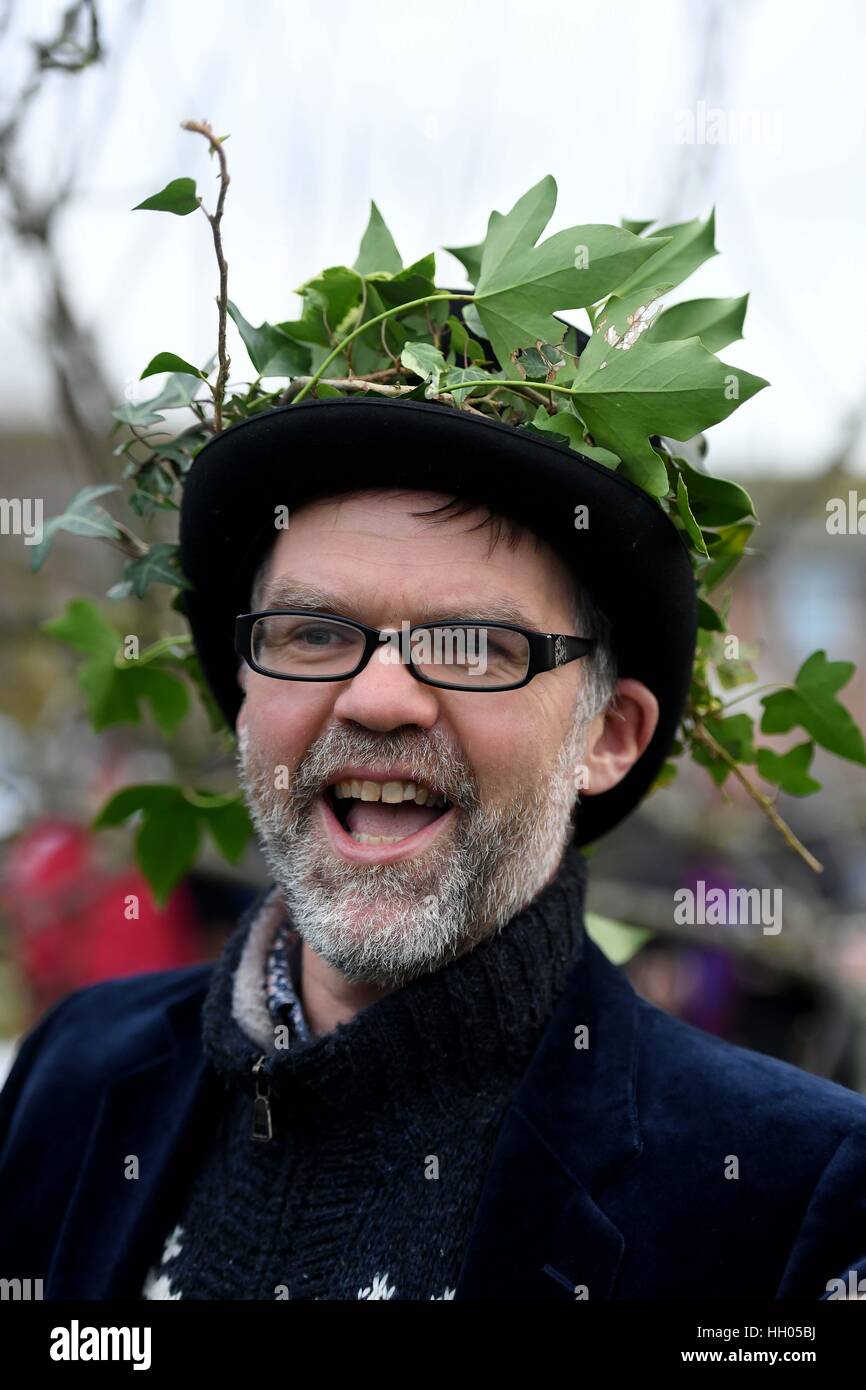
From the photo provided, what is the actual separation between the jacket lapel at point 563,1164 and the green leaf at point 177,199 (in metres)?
1.28

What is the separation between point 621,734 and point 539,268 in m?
0.79

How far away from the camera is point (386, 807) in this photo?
70.4 inches

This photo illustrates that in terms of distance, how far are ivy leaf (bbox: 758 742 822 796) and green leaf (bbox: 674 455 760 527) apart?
0.55 metres

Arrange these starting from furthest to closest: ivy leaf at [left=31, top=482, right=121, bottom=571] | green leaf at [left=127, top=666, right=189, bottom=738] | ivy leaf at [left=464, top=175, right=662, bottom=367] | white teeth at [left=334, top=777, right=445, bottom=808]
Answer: green leaf at [left=127, top=666, right=189, bottom=738]
ivy leaf at [left=31, top=482, right=121, bottom=571]
white teeth at [left=334, top=777, right=445, bottom=808]
ivy leaf at [left=464, top=175, right=662, bottom=367]

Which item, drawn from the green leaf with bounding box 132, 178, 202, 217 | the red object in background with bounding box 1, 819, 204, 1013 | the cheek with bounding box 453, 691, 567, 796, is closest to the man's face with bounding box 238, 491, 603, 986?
the cheek with bounding box 453, 691, 567, 796

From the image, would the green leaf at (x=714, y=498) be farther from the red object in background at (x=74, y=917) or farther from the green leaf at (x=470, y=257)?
the red object in background at (x=74, y=917)

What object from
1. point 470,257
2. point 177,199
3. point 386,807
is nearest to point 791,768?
point 386,807

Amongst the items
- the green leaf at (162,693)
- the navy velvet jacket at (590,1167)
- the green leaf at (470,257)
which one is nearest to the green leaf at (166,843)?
the green leaf at (162,693)

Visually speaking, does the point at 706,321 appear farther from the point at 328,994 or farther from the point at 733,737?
the point at 328,994

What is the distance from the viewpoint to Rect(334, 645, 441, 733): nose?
66.1 inches

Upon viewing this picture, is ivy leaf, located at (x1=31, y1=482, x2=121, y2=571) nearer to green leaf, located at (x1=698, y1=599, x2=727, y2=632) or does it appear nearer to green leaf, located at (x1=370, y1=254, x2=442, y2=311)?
green leaf, located at (x1=370, y1=254, x2=442, y2=311)

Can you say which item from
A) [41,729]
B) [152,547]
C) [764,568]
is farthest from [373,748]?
[41,729]

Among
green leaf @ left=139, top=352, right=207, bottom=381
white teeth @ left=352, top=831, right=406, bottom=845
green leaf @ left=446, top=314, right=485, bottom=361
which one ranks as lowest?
white teeth @ left=352, top=831, right=406, bottom=845

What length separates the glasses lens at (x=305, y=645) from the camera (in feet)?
5.79
